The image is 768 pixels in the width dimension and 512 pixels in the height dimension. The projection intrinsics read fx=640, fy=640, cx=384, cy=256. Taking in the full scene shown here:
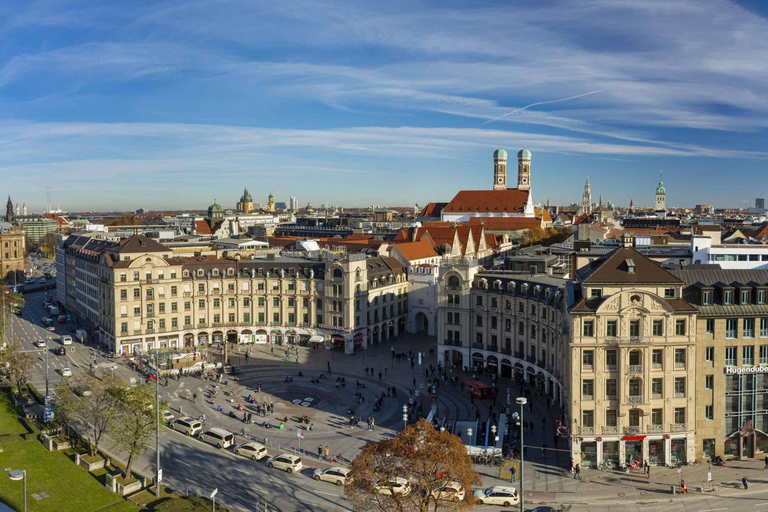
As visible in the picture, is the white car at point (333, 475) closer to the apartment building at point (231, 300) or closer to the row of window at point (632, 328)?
the row of window at point (632, 328)

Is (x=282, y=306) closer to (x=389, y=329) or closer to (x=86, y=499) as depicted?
(x=389, y=329)

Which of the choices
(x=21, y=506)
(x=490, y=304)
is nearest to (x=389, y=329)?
(x=490, y=304)

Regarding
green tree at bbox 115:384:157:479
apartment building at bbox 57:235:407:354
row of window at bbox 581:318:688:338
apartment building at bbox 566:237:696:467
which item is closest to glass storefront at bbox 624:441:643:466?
apartment building at bbox 566:237:696:467

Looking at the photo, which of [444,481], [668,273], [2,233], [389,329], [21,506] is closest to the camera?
[444,481]

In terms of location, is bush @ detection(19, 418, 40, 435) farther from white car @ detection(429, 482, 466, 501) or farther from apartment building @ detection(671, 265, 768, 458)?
apartment building @ detection(671, 265, 768, 458)

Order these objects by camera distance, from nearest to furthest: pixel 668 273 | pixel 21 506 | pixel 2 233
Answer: pixel 21 506
pixel 668 273
pixel 2 233
